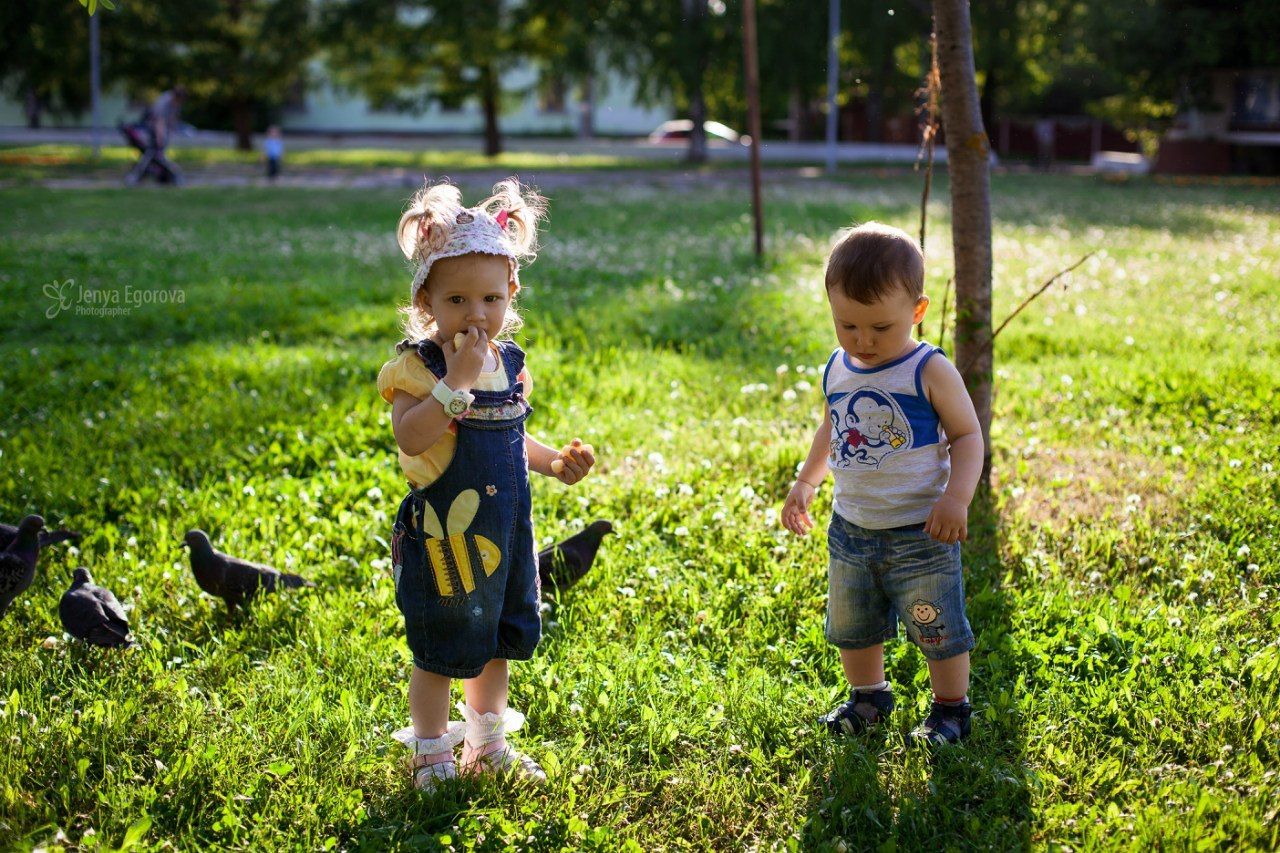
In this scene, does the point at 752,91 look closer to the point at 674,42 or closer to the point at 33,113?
the point at 674,42

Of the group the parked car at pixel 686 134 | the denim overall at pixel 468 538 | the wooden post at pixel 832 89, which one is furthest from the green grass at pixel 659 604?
the parked car at pixel 686 134

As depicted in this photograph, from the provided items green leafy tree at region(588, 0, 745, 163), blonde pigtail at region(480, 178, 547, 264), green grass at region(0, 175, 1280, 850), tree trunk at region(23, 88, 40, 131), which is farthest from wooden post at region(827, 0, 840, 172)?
tree trunk at region(23, 88, 40, 131)

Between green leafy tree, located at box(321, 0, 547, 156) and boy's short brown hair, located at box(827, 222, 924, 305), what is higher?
green leafy tree, located at box(321, 0, 547, 156)

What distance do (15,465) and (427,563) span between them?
3507mm

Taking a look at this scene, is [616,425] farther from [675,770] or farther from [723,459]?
[675,770]

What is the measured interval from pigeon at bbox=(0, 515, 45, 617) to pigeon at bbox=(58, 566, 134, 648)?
308 millimetres

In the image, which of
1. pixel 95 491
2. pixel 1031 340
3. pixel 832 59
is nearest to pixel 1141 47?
pixel 832 59

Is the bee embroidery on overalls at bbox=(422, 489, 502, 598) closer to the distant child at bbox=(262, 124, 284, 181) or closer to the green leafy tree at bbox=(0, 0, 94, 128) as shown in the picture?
the distant child at bbox=(262, 124, 284, 181)

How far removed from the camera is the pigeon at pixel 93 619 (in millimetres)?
3588

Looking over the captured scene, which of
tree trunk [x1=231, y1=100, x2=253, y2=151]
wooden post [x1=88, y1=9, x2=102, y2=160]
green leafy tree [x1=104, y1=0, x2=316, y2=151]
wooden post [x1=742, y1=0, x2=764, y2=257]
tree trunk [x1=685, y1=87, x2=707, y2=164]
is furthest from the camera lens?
tree trunk [x1=231, y1=100, x2=253, y2=151]

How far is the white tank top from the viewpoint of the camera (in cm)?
308

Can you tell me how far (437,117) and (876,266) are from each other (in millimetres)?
54096

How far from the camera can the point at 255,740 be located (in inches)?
126

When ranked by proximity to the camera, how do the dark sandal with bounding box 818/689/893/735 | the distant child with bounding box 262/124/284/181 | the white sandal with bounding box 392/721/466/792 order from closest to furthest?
the white sandal with bounding box 392/721/466/792 → the dark sandal with bounding box 818/689/893/735 → the distant child with bounding box 262/124/284/181
